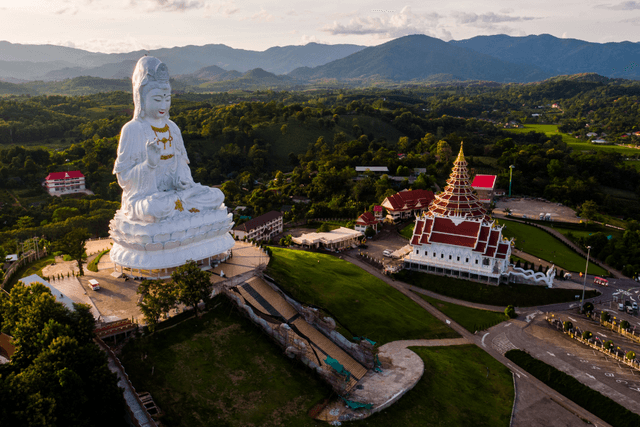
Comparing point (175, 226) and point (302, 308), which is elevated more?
point (175, 226)

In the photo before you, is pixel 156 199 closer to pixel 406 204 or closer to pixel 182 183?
pixel 182 183

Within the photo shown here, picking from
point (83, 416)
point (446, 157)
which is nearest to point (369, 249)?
point (83, 416)

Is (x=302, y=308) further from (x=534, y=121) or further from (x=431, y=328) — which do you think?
(x=534, y=121)

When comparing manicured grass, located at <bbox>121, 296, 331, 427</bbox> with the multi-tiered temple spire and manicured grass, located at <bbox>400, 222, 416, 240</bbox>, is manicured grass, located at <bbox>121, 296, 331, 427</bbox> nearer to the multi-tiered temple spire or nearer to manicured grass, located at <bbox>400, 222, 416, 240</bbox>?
the multi-tiered temple spire

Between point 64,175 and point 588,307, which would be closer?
point 588,307

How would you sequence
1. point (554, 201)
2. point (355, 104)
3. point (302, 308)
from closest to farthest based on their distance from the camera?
1. point (302, 308)
2. point (554, 201)
3. point (355, 104)

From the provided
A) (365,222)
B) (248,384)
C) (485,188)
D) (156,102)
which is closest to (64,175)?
(156,102)

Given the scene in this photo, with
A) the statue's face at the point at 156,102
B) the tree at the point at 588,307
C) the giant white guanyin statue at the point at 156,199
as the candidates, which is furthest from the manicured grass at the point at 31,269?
the tree at the point at 588,307

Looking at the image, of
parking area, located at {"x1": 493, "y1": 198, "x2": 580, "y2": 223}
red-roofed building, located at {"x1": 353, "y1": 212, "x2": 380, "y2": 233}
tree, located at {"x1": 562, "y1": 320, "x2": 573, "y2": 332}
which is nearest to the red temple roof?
red-roofed building, located at {"x1": 353, "y1": 212, "x2": 380, "y2": 233}
